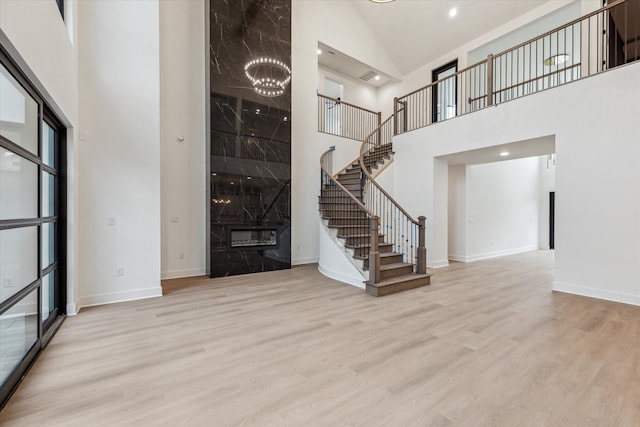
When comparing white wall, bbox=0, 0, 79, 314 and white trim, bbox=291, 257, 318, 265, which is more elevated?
white wall, bbox=0, 0, 79, 314

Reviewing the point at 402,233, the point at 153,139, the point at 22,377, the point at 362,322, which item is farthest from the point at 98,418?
the point at 402,233

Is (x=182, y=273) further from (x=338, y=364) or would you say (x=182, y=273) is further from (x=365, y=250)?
(x=338, y=364)

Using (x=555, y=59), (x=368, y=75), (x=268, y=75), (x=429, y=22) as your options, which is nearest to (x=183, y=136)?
(x=268, y=75)

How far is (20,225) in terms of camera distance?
7.12 feet

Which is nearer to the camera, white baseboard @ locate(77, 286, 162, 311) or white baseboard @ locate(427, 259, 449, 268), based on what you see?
white baseboard @ locate(77, 286, 162, 311)

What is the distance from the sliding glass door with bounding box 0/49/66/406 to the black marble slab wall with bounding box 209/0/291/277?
2744 mm

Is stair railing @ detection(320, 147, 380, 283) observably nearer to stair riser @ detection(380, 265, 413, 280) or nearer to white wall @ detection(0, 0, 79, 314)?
stair riser @ detection(380, 265, 413, 280)

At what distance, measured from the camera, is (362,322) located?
3248 mm

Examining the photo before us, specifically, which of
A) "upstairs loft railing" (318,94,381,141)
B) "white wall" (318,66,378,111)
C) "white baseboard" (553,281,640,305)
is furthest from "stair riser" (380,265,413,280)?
"white wall" (318,66,378,111)

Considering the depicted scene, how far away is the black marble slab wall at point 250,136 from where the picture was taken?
5539 mm

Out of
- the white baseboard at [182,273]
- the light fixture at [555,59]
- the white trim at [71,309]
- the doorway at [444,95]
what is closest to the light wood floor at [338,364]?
the white trim at [71,309]

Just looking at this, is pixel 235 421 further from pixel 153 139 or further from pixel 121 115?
pixel 121 115

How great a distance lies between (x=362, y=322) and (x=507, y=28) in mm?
8498

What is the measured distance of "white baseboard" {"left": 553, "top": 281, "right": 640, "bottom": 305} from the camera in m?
3.93
